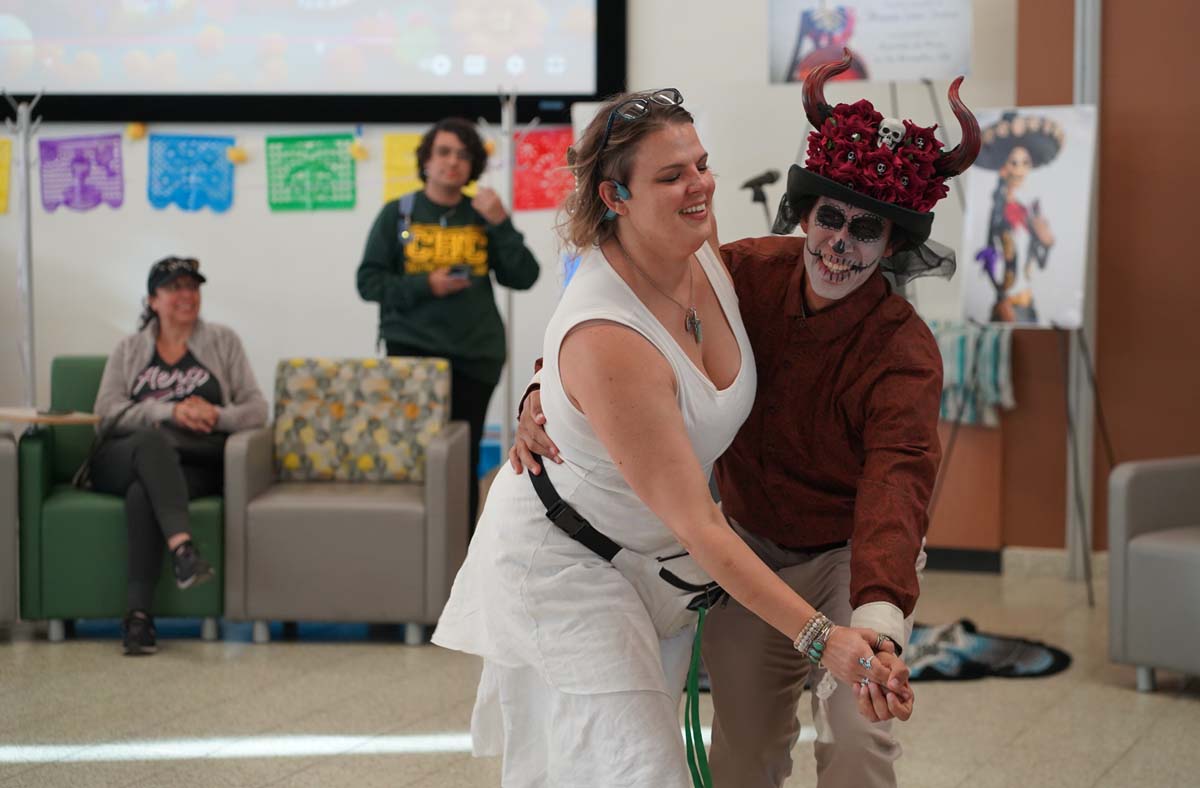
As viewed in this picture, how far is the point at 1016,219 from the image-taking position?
5422 mm

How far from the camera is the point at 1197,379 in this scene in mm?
5598

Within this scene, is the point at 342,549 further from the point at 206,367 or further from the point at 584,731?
the point at 584,731

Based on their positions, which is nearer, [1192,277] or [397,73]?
[1192,277]

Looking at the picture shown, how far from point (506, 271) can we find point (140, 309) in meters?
2.32

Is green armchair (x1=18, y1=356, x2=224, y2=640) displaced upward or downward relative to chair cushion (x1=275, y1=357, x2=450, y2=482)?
downward

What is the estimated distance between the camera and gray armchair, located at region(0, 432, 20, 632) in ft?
15.3

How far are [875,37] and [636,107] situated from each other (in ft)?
12.6

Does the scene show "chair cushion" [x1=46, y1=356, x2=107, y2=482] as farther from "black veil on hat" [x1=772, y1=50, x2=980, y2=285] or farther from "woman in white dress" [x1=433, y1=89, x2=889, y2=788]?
"black veil on hat" [x1=772, y1=50, x2=980, y2=285]

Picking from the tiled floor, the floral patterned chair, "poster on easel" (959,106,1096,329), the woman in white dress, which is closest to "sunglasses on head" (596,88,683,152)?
the woman in white dress

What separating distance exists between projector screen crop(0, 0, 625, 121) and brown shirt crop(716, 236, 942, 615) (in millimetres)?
4034

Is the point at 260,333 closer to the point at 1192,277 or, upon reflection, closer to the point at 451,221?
the point at 451,221

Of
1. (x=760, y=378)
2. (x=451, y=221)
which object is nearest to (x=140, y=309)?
(x=451, y=221)

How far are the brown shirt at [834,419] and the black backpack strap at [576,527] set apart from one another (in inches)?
14.2

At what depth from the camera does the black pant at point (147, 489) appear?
459cm
